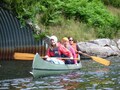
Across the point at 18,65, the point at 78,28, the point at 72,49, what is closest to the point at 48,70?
the point at 72,49

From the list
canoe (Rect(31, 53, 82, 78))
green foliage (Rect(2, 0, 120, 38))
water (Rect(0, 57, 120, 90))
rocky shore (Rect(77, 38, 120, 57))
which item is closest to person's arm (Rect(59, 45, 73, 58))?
canoe (Rect(31, 53, 82, 78))

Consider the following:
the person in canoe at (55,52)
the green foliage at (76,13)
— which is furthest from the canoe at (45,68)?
the green foliage at (76,13)

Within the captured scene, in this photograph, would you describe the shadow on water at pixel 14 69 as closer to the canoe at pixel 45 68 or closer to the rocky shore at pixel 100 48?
the canoe at pixel 45 68

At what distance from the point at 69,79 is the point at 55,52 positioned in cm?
298

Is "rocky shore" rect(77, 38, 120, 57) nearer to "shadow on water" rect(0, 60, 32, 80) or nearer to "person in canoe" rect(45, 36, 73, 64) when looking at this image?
"shadow on water" rect(0, 60, 32, 80)

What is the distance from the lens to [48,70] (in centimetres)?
1995

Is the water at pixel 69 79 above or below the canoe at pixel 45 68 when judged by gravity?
below

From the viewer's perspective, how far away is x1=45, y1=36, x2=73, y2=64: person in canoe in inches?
816

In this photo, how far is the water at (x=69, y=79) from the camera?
16.2m

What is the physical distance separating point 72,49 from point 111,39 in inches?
342

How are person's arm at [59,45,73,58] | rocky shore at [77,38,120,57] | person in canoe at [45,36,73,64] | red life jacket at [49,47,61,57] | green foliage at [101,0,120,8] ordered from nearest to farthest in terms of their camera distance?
person in canoe at [45,36,73,64], red life jacket at [49,47,61,57], person's arm at [59,45,73,58], rocky shore at [77,38,120,57], green foliage at [101,0,120,8]

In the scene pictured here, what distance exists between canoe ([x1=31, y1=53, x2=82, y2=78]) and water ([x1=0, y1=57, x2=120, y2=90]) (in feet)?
1.33

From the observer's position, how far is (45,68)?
19.7 metres

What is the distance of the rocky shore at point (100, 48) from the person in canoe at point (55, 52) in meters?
6.76
